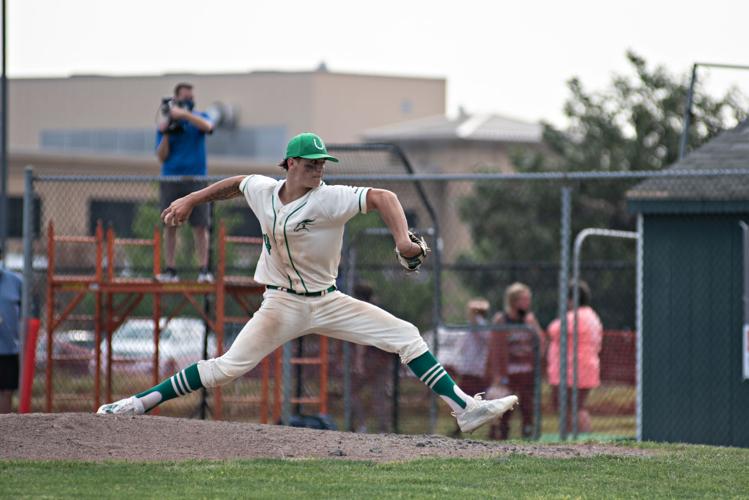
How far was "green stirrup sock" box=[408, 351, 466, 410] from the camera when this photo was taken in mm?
8375

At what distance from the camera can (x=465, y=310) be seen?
82.8 feet

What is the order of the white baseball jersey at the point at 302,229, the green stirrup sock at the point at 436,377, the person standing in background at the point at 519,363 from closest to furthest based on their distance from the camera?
the white baseball jersey at the point at 302,229
the green stirrup sock at the point at 436,377
the person standing in background at the point at 519,363

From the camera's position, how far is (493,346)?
1429 cm

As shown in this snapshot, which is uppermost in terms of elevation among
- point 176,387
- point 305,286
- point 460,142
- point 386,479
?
point 460,142

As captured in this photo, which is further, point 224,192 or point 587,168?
point 587,168

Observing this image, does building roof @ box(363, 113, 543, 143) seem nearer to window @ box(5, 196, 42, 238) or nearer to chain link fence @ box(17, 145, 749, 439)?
chain link fence @ box(17, 145, 749, 439)

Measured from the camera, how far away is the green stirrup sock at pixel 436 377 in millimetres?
8375

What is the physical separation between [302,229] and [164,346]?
601 inches

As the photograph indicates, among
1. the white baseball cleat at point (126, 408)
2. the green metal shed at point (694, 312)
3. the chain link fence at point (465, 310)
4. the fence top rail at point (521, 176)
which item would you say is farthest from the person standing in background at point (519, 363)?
the white baseball cleat at point (126, 408)

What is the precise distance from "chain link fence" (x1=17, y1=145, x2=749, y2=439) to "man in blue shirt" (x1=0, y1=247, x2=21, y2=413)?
45 cm

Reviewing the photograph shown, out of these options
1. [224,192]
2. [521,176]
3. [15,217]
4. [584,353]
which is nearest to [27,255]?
[521,176]

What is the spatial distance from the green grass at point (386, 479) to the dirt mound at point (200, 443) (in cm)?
27

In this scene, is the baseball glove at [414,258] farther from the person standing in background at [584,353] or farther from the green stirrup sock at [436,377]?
the person standing in background at [584,353]

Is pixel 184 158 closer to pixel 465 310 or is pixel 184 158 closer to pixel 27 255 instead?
pixel 27 255
